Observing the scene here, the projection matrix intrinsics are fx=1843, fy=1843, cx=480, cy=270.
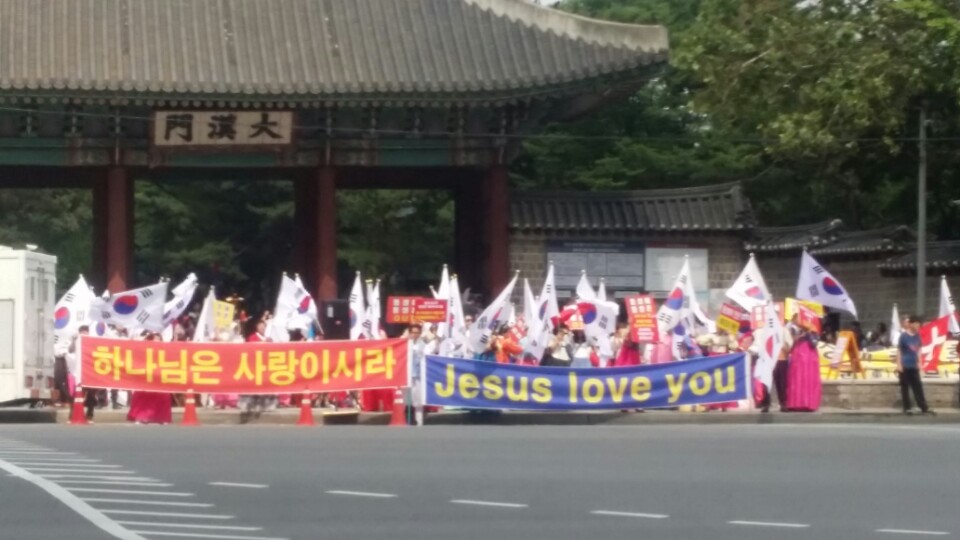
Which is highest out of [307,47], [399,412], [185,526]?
[307,47]

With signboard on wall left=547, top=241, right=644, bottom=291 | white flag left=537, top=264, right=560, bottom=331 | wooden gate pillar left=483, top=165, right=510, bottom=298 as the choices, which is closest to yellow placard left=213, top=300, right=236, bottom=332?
white flag left=537, top=264, right=560, bottom=331

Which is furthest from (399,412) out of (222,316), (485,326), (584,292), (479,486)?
(479,486)

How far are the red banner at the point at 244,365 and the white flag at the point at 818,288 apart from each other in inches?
302

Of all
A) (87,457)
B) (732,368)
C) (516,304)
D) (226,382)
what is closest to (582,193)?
(516,304)

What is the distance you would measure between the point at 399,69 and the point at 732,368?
9415mm

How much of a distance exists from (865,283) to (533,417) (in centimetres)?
1236

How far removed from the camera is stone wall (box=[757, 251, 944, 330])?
3838 centimetres

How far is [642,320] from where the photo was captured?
31.1 meters

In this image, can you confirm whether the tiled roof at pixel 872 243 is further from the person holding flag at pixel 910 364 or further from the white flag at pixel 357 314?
the white flag at pixel 357 314

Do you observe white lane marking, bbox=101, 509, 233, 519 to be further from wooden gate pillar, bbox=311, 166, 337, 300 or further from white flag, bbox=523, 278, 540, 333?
wooden gate pillar, bbox=311, 166, 337, 300

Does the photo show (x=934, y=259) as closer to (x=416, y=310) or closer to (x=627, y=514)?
(x=416, y=310)

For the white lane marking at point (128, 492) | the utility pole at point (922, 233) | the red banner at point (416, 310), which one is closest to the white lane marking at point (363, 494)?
the white lane marking at point (128, 492)

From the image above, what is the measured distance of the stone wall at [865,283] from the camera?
38375mm

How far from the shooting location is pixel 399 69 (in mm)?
35312
